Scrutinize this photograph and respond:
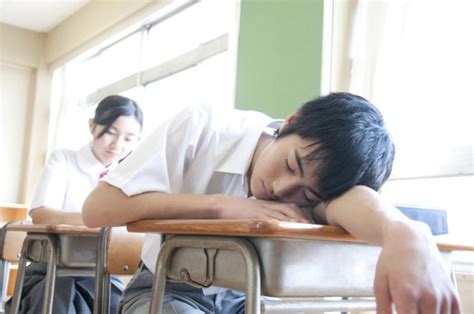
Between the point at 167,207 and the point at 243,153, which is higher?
the point at 243,153

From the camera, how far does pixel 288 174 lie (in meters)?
1.01

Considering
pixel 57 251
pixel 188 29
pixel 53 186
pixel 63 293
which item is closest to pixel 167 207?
pixel 57 251

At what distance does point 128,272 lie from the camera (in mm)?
1635

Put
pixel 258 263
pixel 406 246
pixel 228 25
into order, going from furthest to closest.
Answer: pixel 228 25, pixel 258 263, pixel 406 246

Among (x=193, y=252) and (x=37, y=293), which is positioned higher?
(x=193, y=252)

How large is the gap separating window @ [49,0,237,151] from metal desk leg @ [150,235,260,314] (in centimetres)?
181

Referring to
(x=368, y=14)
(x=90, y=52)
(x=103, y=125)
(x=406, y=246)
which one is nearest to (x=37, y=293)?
(x=103, y=125)

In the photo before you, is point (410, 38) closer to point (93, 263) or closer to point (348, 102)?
point (348, 102)

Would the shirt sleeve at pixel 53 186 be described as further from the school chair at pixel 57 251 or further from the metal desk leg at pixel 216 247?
the metal desk leg at pixel 216 247

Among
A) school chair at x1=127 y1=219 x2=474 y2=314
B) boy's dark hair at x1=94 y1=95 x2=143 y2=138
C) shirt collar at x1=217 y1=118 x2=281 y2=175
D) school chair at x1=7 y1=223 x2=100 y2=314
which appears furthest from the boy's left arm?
boy's dark hair at x1=94 y1=95 x2=143 y2=138

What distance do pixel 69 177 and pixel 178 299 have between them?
1.62 meters

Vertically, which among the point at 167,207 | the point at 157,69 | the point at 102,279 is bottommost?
the point at 102,279

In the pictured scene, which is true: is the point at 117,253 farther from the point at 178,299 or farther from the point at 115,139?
the point at 115,139

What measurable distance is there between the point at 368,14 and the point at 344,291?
1856 mm
